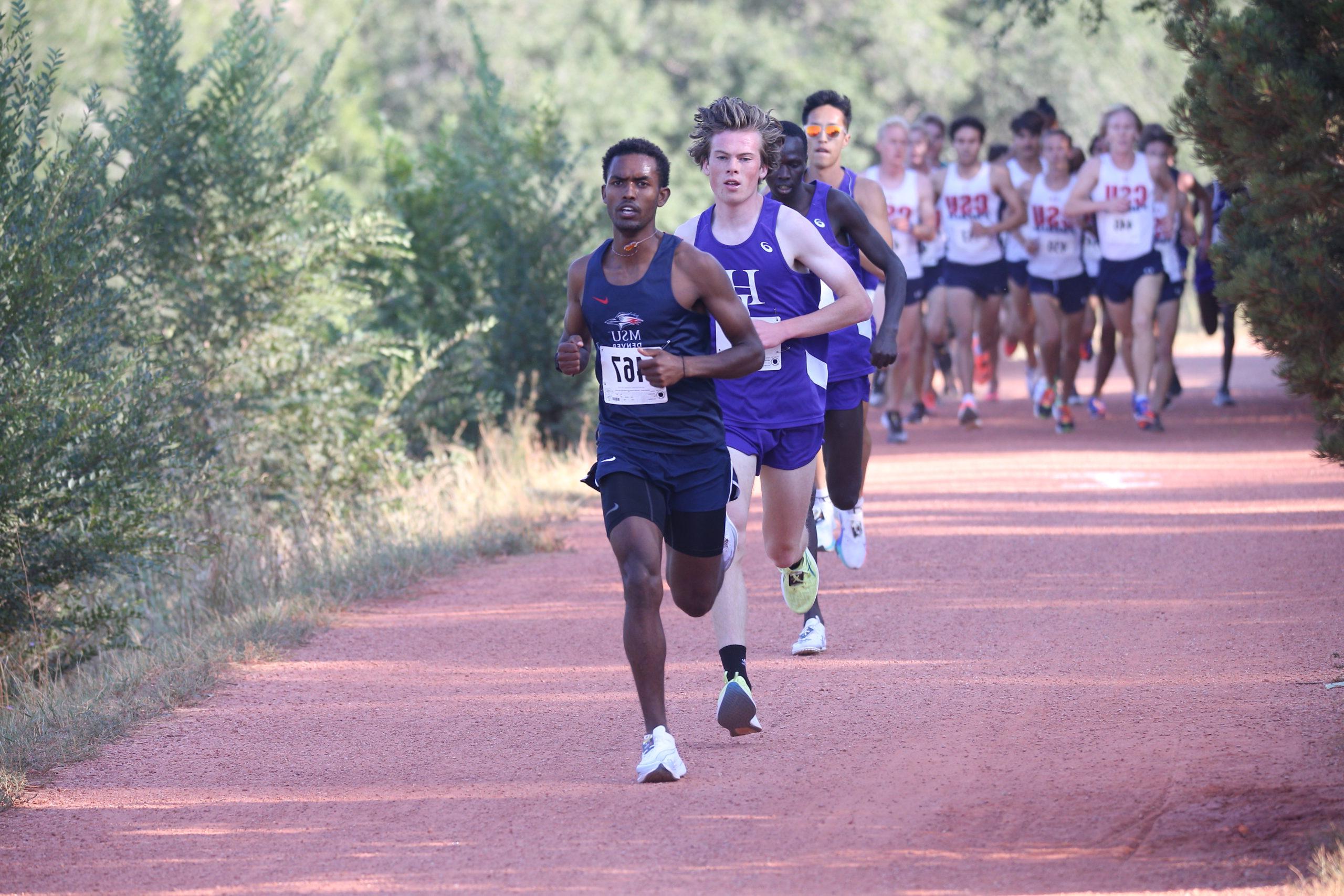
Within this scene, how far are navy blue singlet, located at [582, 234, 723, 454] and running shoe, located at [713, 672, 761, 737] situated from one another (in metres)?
0.88

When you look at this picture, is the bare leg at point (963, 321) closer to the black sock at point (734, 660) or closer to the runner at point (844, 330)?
the runner at point (844, 330)

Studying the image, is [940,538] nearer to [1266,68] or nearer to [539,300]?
[1266,68]

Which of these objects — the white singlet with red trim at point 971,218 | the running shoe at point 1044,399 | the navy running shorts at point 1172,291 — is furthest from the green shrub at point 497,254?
the navy running shorts at point 1172,291

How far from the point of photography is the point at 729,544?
5.80m

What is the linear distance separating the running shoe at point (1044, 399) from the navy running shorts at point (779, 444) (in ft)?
29.8

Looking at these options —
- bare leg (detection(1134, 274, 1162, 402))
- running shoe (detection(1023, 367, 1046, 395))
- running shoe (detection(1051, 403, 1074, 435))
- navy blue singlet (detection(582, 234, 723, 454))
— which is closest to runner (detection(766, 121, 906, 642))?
navy blue singlet (detection(582, 234, 723, 454))

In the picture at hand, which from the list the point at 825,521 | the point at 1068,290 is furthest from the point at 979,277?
the point at 825,521

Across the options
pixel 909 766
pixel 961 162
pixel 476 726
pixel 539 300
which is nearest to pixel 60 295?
pixel 476 726

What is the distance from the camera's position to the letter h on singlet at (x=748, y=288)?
621 cm

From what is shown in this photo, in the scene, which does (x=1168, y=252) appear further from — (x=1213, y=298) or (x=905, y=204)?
(x=905, y=204)

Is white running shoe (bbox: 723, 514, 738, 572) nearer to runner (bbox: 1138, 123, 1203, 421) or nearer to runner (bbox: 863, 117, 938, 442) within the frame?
runner (bbox: 863, 117, 938, 442)

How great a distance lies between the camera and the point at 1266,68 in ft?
18.0

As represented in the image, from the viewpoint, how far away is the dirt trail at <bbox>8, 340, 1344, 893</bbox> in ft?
14.8

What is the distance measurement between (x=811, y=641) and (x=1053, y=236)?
8526mm
